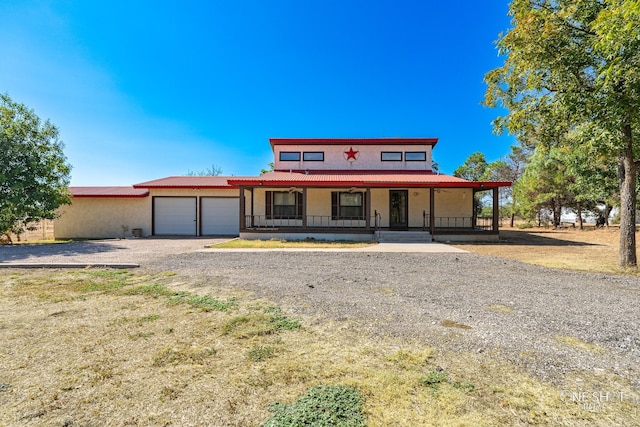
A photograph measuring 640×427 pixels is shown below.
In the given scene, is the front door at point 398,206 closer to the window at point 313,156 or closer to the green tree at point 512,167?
the window at point 313,156

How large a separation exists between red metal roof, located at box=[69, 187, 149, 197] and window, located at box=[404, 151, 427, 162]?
16.1 meters

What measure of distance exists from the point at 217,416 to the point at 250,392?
0.33 metres

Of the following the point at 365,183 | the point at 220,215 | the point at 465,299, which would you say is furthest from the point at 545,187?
the point at 220,215

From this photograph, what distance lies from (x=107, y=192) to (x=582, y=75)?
73.3 ft

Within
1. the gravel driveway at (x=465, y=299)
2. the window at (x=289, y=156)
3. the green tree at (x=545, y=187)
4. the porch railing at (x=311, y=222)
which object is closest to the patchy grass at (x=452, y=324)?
the gravel driveway at (x=465, y=299)

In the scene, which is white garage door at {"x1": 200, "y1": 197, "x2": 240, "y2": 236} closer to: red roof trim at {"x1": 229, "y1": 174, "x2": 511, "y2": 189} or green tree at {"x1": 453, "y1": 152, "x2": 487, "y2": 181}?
red roof trim at {"x1": 229, "y1": 174, "x2": 511, "y2": 189}

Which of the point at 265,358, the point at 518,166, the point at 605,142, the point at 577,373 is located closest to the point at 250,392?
the point at 265,358

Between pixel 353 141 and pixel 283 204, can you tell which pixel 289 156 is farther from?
pixel 353 141

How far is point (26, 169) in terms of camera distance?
539 inches

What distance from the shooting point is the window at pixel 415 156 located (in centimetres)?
1786

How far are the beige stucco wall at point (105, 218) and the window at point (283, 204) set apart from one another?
24.2ft

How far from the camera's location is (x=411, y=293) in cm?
524

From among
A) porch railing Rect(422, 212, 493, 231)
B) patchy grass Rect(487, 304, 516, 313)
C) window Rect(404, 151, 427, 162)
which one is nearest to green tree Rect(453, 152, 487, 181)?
window Rect(404, 151, 427, 162)

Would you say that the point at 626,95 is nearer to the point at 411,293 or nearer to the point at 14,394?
the point at 411,293
